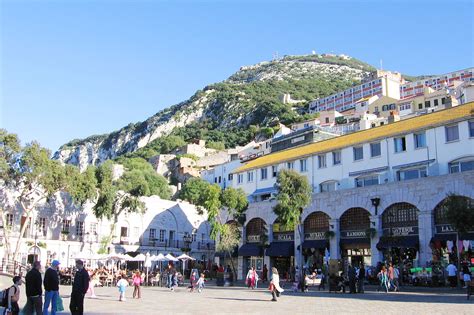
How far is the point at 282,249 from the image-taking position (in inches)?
1674

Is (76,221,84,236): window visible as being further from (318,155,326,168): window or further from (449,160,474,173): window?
(449,160,474,173): window

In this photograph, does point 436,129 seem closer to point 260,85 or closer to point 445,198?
point 445,198

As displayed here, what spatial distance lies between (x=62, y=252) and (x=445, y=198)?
3297 centimetres

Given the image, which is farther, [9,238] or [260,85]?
[260,85]

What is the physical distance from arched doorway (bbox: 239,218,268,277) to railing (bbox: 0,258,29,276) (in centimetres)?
1840

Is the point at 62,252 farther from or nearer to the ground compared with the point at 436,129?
nearer to the ground

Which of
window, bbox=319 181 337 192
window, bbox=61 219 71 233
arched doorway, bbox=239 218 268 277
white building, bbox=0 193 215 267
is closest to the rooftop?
window, bbox=319 181 337 192

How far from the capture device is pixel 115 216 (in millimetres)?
50750

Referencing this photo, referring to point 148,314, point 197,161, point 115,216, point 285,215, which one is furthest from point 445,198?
point 197,161

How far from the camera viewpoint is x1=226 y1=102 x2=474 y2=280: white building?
33.2 meters

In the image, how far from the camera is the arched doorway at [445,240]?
100ft

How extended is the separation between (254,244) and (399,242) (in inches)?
617

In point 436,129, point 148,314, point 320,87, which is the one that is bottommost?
point 148,314

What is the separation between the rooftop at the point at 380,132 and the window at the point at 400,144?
48 centimetres
